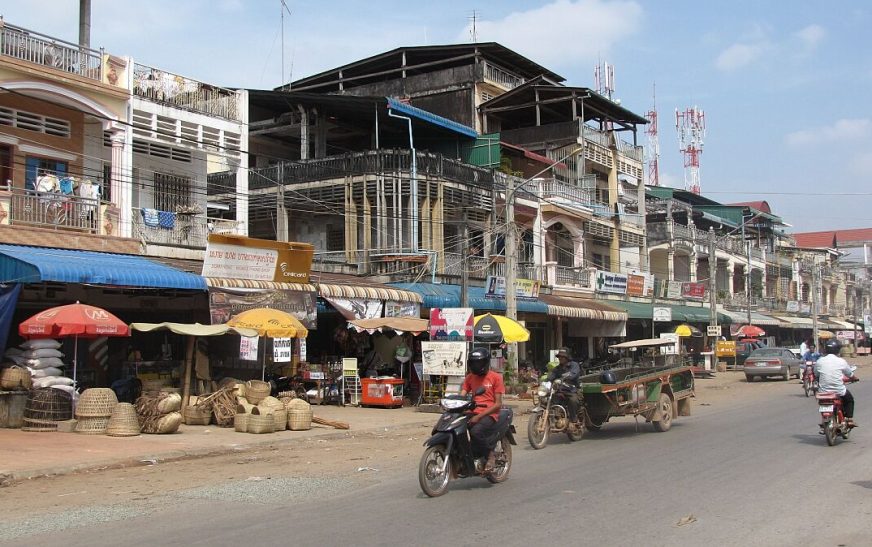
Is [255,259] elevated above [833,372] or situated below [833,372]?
above

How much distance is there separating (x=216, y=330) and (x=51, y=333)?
3.22 m

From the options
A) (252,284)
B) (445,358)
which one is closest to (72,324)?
(252,284)

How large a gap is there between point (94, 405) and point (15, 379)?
1.93 m

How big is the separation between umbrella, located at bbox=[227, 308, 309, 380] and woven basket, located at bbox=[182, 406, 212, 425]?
6.18 ft

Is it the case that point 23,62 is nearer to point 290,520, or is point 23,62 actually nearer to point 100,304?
point 100,304

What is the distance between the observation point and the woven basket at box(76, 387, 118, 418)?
48.6 ft

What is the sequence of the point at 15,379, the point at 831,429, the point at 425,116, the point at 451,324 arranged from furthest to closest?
1. the point at 425,116
2. the point at 451,324
3. the point at 15,379
4. the point at 831,429

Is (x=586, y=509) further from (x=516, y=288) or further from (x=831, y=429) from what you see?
(x=516, y=288)

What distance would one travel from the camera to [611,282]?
125 ft

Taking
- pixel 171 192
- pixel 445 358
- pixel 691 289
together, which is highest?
pixel 171 192

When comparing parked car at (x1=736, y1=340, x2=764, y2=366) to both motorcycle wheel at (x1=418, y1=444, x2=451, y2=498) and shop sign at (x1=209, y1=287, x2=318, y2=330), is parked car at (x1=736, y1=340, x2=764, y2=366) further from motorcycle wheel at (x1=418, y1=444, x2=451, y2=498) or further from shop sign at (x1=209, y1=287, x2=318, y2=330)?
motorcycle wheel at (x1=418, y1=444, x2=451, y2=498)

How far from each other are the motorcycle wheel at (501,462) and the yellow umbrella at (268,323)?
8992mm

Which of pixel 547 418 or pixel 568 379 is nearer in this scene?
pixel 547 418

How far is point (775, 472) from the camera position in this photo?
33.9 feet
